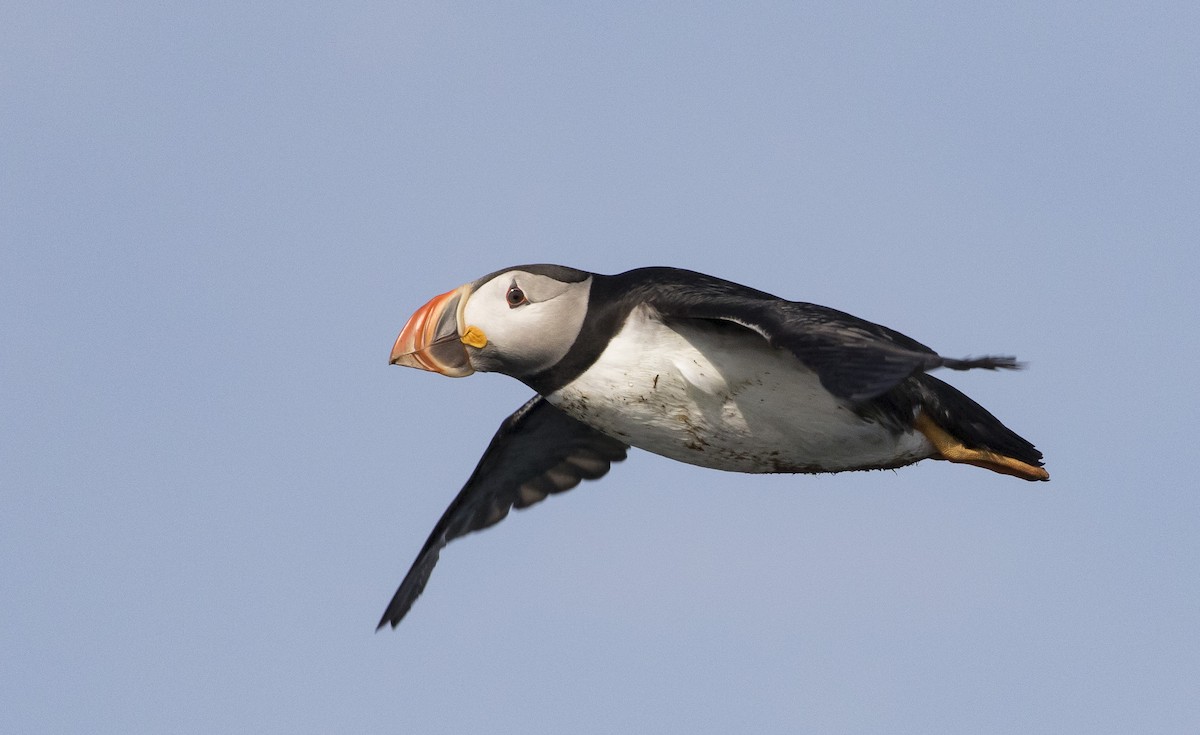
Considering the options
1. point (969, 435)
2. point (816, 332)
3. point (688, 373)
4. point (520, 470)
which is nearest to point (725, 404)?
point (688, 373)

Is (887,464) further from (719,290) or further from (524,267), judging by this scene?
(524,267)

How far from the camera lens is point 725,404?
363 inches

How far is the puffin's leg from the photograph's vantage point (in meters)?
9.57

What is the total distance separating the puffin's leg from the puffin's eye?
234 cm

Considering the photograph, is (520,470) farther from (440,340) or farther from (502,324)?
(502,324)

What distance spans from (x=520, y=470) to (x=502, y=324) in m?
2.28

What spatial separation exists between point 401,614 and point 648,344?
3074 millimetres

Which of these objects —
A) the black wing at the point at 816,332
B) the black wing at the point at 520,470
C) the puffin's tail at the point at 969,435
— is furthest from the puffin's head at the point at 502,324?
the puffin's tail at the point at 969,435

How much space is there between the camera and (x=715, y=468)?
9836 mm

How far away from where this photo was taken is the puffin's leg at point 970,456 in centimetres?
957

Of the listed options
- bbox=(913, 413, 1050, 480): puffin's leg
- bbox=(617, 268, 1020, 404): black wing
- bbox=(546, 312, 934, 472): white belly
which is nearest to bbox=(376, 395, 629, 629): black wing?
bbox=(546, 312, 934, 472): white belly

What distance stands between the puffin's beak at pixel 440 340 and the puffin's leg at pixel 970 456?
8.72ft

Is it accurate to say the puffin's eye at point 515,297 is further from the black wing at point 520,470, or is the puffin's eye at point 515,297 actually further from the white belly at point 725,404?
the black wing at point 520,470

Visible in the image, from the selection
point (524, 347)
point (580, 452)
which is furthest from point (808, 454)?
point (580, 452)
